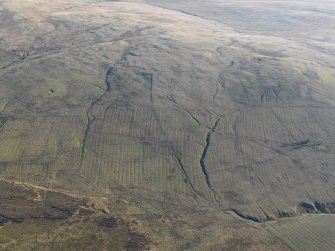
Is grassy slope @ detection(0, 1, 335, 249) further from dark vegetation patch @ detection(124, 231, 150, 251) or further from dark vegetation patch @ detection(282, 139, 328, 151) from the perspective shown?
dark vegetation patch @ detection(124, 231, 150, 251)

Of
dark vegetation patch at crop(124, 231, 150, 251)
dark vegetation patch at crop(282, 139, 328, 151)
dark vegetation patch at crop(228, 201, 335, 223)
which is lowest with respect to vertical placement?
dark vegetation patch at crop(228, 201, 335, 223)

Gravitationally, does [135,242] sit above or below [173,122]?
below

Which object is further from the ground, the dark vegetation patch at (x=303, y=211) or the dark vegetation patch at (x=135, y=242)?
the dark vegetation patch at (x=135, y=242)

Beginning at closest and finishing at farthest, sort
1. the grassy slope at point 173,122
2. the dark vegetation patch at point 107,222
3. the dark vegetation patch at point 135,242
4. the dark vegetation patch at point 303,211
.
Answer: the dark vegetation patch at point 135,242 → the dark vegetation patch at point 107,222 → the dark vegetation patch at point 303,211 → the grassy slope at point 173,122

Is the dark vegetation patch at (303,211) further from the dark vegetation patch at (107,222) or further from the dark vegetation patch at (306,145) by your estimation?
the dark vegetation patch at (107,222)

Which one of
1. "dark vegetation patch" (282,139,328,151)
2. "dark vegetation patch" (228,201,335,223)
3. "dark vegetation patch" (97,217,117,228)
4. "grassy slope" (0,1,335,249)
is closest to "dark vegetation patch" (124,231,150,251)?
"grassy slope" (0,1,335,249)

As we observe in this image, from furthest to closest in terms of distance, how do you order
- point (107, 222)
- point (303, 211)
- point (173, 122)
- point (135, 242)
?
point (173, 122), point (303, 211), point (107, 222), point (135, 242)

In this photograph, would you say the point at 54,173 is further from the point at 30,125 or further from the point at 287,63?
the point at 287,63

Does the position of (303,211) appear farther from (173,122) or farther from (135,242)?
(173,122)

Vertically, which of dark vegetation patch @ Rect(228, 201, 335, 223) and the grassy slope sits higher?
the grassy slope

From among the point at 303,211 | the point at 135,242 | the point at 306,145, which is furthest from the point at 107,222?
the point at 306,145

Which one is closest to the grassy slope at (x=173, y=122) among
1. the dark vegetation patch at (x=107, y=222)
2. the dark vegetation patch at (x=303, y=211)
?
the dark vegetation patch at (x=303, y=211)
